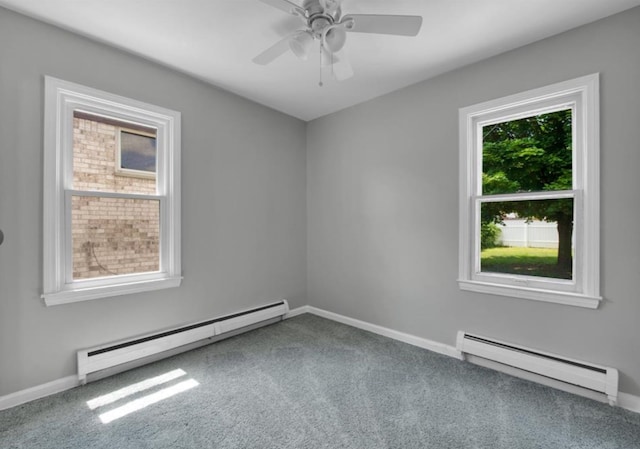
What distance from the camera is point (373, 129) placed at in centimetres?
331

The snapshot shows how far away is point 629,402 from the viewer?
6.39 ft

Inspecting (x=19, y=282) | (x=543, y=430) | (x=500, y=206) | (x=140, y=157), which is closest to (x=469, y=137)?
(x=500, y=206)

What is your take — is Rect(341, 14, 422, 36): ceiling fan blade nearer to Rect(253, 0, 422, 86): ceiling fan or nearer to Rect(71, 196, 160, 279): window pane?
Rect(253, 0, 422, 86): ceiling fan

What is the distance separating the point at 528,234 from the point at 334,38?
84.1 inches

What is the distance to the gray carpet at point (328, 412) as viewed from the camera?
5.49 feet

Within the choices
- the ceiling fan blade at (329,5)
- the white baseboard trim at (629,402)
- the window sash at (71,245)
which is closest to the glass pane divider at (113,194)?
the window sash at (71,245)

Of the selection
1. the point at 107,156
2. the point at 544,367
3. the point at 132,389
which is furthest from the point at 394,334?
the point at 107,156

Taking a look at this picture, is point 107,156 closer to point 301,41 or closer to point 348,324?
point 301,41

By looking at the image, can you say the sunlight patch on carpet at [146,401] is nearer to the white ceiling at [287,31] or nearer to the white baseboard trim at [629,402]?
the white ceiling at [287,31]

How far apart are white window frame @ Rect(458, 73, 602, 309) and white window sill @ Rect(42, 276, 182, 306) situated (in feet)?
8.71

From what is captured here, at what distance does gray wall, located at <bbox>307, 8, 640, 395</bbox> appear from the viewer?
6.53ft

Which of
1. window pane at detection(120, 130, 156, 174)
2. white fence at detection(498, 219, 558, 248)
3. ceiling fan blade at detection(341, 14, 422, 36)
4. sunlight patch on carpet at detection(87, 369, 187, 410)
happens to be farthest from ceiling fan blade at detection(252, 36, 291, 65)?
sunlight patch on carpet at detection(87, 369, 187, 410)

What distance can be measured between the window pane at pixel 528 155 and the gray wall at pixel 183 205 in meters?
2.22

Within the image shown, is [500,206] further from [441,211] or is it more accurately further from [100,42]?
[100,42]
